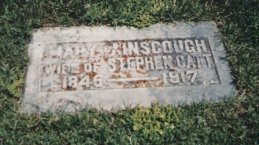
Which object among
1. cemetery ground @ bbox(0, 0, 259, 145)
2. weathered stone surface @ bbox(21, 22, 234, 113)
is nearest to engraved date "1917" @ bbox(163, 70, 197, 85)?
weathered stone surface @ bbox(21, 22, 234, 113)

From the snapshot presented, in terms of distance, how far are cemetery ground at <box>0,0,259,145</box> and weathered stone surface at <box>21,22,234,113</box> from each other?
8cm

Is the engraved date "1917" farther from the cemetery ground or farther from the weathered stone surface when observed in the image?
the cemetery ground

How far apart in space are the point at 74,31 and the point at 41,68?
50 cm

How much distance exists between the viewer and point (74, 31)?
365 cm

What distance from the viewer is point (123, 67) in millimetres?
3379

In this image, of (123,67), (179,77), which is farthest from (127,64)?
(179,77)

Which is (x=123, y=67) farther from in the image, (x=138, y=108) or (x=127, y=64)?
(x=138, y=108)

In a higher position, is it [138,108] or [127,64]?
[127,64]

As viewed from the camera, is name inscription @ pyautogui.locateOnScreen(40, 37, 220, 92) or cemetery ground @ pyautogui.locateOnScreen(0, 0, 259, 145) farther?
name inscription @ pyautogui.locateOnScreen(40, 37, 220, 92)

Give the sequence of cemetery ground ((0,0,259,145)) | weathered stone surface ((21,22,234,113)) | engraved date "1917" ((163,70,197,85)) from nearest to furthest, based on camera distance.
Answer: cemetery ground ((0,0,259,145))
weathered stone surface ((21,22,234,113))
engraved date "1917" ((163,70,197,85))

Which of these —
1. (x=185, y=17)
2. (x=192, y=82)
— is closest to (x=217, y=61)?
(x=192, y=82)

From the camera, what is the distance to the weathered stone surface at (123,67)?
3.18 m

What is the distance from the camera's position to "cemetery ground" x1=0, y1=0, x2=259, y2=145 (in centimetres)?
296

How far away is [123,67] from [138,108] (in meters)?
0.43
